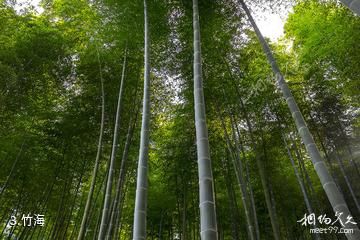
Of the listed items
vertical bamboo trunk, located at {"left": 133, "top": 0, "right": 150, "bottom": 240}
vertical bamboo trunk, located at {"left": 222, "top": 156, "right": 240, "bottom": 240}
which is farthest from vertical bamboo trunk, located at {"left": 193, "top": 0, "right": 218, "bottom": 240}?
vertical bamboo trunk, located at {"left": 222, "top": 156, "right": 240, "bottom": 240}

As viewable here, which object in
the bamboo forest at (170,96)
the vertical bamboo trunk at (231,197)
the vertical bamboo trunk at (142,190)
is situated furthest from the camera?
the vertical bamboo trunk at (231,197)

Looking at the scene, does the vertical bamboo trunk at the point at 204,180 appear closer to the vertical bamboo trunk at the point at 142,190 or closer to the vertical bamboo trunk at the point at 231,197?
the vertical bamboo trunk at the point at 142,190

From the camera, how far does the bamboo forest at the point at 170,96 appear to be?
5051 mm

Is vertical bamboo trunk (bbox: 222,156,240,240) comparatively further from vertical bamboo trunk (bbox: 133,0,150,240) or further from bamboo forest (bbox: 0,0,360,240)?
vertical bamboo trunk (bbox: 133,0,150,240)

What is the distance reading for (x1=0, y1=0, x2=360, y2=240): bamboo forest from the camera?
5.05m

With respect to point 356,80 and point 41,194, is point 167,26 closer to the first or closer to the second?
point 356,80

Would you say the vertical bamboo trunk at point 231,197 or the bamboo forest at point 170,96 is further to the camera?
the vertical bamboo trunk at point 231,197

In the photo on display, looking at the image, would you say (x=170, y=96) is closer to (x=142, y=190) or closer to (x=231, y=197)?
(x=231, y=197)

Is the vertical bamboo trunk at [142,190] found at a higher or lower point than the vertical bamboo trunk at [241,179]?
lower

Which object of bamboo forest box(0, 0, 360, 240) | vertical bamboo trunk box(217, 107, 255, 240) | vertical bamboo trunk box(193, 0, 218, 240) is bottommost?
vertical bamboo trunk box(193, 0, 218, 240)

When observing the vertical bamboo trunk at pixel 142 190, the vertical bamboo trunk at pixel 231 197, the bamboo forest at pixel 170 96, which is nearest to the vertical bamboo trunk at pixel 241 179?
the bamboo forest at pixel 170 96

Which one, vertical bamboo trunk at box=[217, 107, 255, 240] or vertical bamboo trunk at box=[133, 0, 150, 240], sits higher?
vertical bamboo trunk at box=[217, 107, 255, 240]

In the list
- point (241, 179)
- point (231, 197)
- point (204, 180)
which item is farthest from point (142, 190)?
point (231, 197)

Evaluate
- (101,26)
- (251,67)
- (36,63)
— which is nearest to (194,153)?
(251,67)
